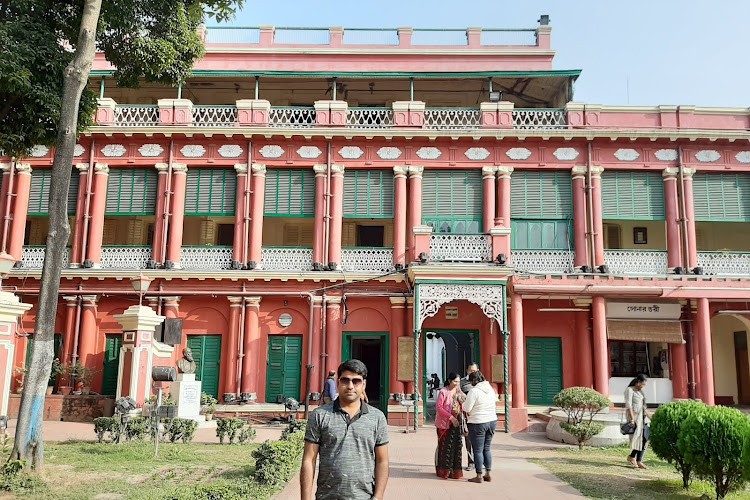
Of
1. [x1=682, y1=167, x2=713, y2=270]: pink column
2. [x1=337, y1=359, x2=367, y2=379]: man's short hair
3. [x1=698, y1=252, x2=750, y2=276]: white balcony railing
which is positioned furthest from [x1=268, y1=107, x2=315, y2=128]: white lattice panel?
[x1=337, y1=359, x2=367, y2=379]: man's short hair

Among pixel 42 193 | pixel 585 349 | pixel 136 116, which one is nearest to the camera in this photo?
pixel 585 349

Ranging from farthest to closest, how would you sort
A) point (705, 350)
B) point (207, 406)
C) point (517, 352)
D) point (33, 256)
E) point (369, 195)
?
point (369, 195)
point (33, 256)
point (705, 350)
point (517, 352)
point (207, 406)

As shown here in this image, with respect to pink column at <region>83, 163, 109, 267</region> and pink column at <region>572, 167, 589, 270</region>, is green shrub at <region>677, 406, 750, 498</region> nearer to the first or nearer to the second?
pink column at <region>572, 167, 589, 270</region>

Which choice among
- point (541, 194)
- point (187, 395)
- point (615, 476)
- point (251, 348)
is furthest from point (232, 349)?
point (615, 476)

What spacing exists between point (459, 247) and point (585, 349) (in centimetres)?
491

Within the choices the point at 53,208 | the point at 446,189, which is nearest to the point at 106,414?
the point at 53,208

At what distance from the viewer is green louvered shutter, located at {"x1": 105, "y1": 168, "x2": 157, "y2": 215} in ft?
64.6

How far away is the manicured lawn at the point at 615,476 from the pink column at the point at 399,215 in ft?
25.0

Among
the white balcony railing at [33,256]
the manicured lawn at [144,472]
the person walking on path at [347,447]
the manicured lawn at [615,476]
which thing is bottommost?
the manicured lawn at [615,476]

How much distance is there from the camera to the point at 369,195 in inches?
771

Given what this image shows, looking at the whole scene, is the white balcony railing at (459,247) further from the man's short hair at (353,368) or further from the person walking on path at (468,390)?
the man's short hair at (353,368)

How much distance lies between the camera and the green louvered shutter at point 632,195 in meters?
19.2

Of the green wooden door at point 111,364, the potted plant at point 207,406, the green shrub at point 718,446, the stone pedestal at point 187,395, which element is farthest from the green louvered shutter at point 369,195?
the green shrub at point 718,446

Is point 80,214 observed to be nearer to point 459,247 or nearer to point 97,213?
point 97,213
